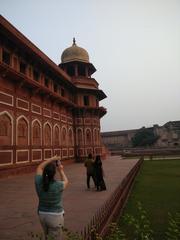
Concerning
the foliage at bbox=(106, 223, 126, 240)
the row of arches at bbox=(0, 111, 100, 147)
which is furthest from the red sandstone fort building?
the foliage at bbox=(106, 223, 126, 240)

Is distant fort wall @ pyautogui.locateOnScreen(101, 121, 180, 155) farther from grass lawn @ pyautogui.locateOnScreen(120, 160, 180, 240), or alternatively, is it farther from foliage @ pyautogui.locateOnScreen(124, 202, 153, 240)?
foliage @ pyautogui.locateOnScreen(124, 202, 153, 240)

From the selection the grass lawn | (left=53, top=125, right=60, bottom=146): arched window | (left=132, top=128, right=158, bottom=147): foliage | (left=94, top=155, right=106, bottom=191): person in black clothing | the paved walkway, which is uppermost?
(left=132, top=128, right=158, bottom=147): foliage

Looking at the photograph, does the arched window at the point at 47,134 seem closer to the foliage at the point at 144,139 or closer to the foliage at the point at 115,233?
the foliage at the point at 115,233

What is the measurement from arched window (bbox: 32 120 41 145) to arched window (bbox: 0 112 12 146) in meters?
2.73

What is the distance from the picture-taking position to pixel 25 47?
1562 centimetres

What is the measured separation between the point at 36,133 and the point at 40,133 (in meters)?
0.60

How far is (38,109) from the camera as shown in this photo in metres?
17.5

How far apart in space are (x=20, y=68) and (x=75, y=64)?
43.4 feet

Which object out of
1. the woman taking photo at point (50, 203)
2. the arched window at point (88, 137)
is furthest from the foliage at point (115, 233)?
the arched window at point (88, 137)

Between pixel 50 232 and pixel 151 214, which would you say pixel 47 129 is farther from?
pixel 50 232

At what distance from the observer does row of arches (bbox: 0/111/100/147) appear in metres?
13.6

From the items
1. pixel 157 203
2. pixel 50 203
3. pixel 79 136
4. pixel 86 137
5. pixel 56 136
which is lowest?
pixel 157 203

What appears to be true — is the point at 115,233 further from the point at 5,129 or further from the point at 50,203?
the point at 5,129

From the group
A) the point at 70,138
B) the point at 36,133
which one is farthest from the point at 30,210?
the point at 70,138
